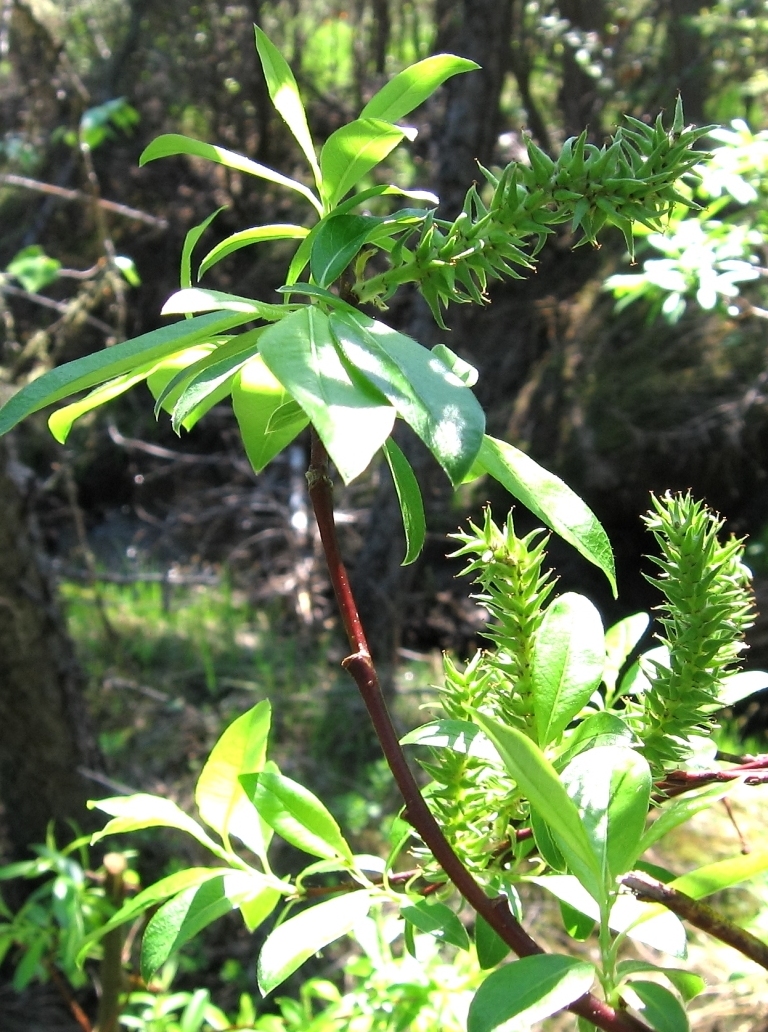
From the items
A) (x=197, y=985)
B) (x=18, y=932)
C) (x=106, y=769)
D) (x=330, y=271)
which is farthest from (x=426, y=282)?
(x=197, y=985)

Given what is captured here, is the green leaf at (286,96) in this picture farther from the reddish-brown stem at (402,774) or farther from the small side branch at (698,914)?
the small side branch at (698,914)

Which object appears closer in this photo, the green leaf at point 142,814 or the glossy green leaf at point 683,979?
the glossy green leaf at point 683,979

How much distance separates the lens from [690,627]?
0.38 meters

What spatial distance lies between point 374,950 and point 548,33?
313 centimetres

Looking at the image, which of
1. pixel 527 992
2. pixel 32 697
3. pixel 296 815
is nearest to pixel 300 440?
pixel 32 697

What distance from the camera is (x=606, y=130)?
371 centimetres

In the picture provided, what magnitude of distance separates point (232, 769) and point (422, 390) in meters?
0.28

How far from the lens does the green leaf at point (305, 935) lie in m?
0.38

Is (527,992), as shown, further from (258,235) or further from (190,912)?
(258,235)

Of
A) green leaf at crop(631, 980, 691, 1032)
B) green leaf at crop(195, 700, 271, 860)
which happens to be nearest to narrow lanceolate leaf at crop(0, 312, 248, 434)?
green leaf at crop(195, 700, 271, 860)

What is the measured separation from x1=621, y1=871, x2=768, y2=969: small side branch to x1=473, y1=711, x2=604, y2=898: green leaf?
53 millimetres

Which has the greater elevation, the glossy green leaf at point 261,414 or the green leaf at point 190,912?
the glossy green leaf at point 261,414

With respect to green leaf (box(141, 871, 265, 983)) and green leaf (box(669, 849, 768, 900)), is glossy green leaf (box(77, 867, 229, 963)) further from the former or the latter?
green leaf (box(669, 849, 768, 900))

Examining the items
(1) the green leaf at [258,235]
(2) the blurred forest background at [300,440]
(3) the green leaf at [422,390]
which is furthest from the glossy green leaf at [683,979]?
(2) the blurred forest background at [300,440]
